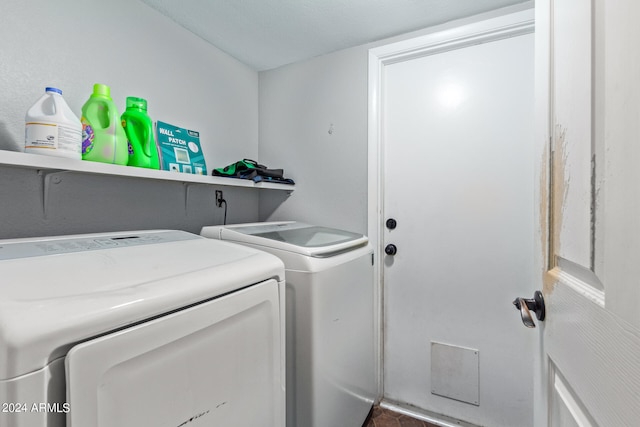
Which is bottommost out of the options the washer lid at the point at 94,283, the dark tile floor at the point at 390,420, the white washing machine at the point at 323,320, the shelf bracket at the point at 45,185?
the dark tile floor at the point at 390,420

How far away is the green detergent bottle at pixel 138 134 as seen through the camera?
53.1 inches

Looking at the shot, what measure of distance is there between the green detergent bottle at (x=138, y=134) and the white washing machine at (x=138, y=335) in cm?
47

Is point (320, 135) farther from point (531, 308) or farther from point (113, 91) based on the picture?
point (531, 308)

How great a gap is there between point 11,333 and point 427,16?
2.19 m

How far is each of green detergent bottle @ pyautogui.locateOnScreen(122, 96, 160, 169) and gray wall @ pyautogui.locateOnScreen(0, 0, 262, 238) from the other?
20 cm

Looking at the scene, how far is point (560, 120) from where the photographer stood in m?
0.70

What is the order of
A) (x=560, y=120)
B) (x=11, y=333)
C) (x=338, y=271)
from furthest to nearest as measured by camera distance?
1. (x=338, y=271)
2. (x=560, y=120)
3. (x=11, y=333)

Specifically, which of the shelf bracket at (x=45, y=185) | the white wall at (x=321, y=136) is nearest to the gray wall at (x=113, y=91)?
the shelf bracket at (x=45, y=185)

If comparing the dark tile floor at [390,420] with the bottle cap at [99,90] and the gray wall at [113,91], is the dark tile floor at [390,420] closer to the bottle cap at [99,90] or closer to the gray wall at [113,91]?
the gray wall at [113,91]

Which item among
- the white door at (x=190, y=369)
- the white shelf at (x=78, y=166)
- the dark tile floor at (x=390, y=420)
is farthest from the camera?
the dark tile floor at (x=390, y=420)

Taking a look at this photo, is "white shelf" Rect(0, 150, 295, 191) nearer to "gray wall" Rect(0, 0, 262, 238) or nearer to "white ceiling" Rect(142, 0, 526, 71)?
"gray wall" Rect(0, 0, 262, 238)

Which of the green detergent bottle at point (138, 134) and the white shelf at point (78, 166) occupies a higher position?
the green detergent bottle at point (138, 134)

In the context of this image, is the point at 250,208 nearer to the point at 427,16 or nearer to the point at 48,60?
the point at 48,60

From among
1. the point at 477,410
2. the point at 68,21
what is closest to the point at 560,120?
the point at 477,410
